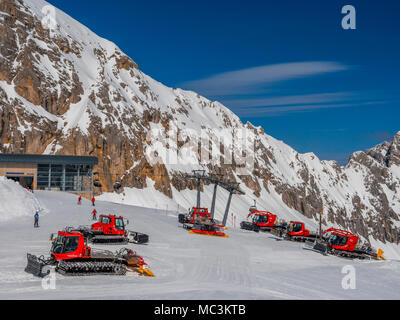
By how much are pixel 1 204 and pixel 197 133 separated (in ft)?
345

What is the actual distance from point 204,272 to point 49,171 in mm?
52238

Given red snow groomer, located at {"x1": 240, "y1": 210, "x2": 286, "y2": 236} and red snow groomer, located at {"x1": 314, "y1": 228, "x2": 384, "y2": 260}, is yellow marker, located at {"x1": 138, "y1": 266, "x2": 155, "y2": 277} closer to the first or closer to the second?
red snow groomer, located at {"x1": 314, "y1": 228, "x2": 384, "y2": 260}

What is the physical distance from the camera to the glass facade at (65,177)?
69.4 meters

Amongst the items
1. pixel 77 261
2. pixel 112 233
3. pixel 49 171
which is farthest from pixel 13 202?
pixel 49 171

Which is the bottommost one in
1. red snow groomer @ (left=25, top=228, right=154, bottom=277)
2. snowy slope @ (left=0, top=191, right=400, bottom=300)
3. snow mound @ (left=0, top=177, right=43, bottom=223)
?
snowy slope @ (left=0, top=191, right=400, bottom=300)

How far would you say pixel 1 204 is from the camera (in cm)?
3719

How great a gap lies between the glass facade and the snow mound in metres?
28.5

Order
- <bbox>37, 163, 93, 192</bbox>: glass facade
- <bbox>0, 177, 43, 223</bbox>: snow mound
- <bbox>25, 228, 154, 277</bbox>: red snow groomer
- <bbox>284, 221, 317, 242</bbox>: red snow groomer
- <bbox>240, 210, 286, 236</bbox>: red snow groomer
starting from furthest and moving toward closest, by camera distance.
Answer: <bbox>37, 163, 93, 192</bbox>: glass facade → <bbox>240, 210, 286, 236</bbox>: red snow groomer → <bbox>284, 221, 317, 242</bbox>: red snow groomer → <bbox>0, 177, 43, 223</bbox>: snow mound → <bbox>25, 228, 154, 277</bbox>: red snow groomer

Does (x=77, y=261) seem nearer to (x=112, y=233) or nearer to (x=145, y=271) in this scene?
(x=145, y=271)

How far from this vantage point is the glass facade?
6944cm

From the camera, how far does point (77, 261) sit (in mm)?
19969

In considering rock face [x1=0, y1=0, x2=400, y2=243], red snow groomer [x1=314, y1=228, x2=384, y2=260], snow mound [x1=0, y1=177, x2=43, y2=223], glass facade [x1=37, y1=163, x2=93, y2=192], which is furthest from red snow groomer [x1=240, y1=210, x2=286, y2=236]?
rock face [x1=0, y1=0, x2=400, y2=243]
